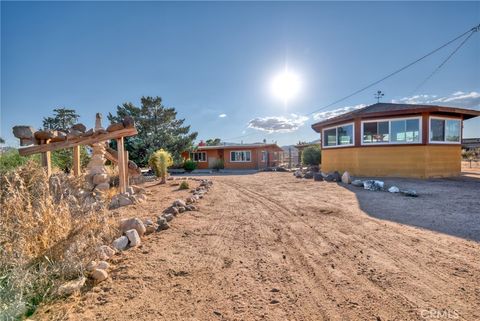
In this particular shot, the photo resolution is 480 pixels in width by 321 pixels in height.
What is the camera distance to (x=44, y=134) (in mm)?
5098

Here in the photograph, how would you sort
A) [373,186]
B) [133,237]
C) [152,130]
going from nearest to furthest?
[133,237] < [373,186] < [152,130]

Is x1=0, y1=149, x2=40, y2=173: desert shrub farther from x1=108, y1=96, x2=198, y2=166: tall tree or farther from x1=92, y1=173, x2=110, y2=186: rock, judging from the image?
x1=108, y1=96, x2=198, y2=166: tall tree

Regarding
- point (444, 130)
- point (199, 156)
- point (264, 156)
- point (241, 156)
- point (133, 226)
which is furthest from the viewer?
point (199, 156)

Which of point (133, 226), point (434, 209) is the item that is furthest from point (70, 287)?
point (434, 209)

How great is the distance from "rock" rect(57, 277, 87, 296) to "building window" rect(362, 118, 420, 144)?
11989 mm

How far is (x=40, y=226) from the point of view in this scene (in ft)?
8.15

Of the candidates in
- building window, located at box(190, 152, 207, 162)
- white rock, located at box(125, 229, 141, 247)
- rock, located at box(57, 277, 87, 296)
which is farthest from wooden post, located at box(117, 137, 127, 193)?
building window, located at box(190, 152, 207, 162)

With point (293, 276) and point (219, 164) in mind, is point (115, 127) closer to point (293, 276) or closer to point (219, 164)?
point (293, 276)

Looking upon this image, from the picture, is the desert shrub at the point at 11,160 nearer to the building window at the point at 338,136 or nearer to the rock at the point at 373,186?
the rock at the point at 373,186

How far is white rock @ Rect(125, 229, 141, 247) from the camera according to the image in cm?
303

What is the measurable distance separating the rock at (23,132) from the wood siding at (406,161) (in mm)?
12462

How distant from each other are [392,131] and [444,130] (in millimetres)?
2422

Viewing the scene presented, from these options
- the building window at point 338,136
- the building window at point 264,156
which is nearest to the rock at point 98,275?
the building window at point 338,136

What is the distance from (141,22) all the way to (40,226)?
27.3 feet
